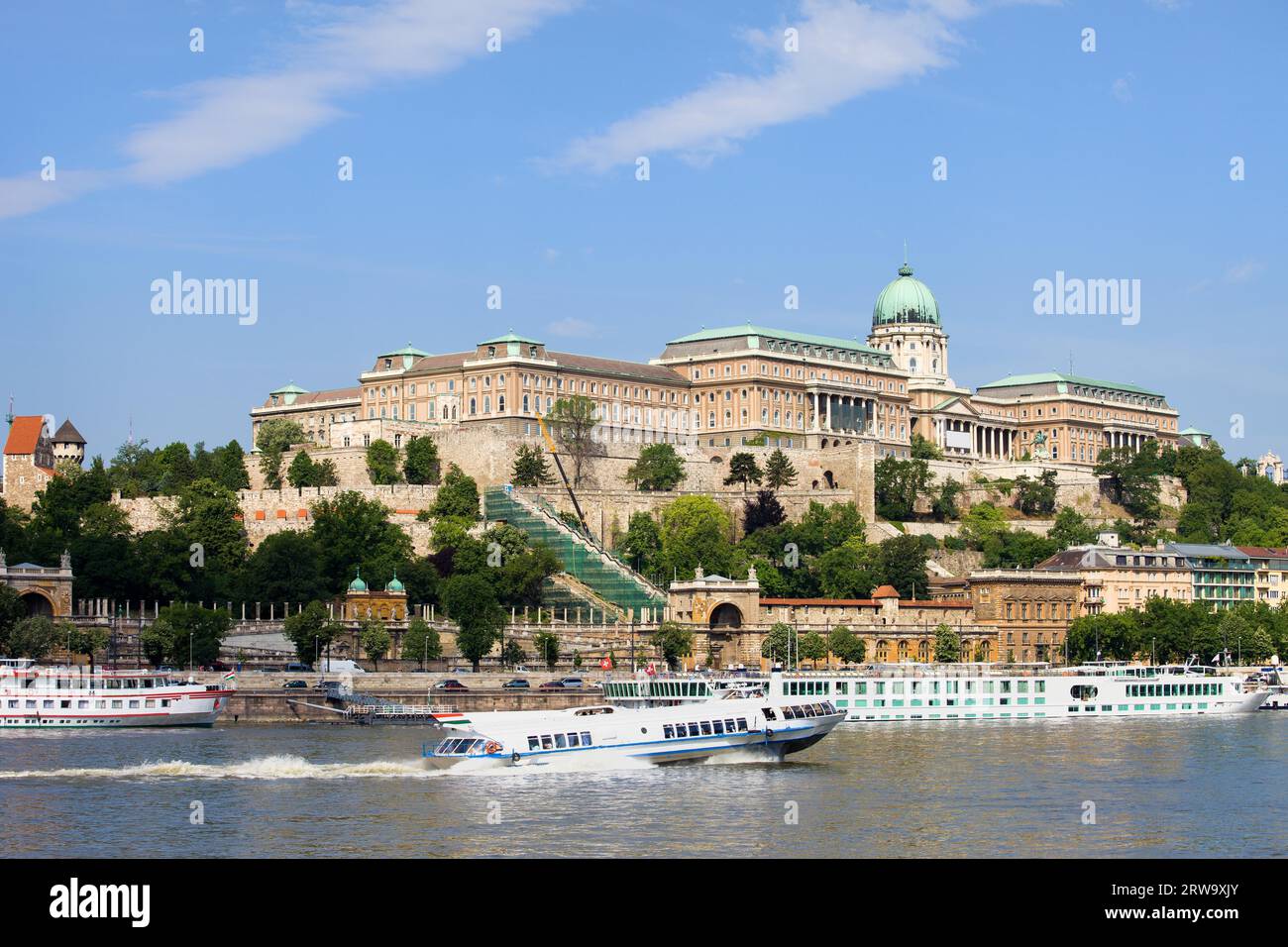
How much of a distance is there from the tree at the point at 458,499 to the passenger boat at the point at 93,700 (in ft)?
144

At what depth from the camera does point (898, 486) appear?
140m

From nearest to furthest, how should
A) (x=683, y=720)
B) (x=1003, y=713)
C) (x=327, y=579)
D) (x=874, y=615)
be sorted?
(x=683, y=720)
(x=1003, y=713)
(x=327, y=579)
(x=874, y=615)

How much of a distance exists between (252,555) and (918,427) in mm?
74451

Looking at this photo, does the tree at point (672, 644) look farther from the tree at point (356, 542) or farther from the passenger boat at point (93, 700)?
the passenger boat at point (93, 700)

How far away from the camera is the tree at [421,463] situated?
13025 centimetres

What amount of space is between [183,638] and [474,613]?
15.3 metres

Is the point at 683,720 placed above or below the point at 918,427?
below

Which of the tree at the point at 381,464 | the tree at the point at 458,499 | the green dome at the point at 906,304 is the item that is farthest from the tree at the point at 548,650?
A: the green dome at the point at 906,304

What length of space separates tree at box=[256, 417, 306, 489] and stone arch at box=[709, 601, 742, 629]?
113 feet

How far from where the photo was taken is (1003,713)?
285 ft

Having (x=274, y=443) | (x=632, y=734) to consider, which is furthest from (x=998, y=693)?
(x=274, y=443)

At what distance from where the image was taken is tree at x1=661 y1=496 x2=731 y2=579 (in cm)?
11744
